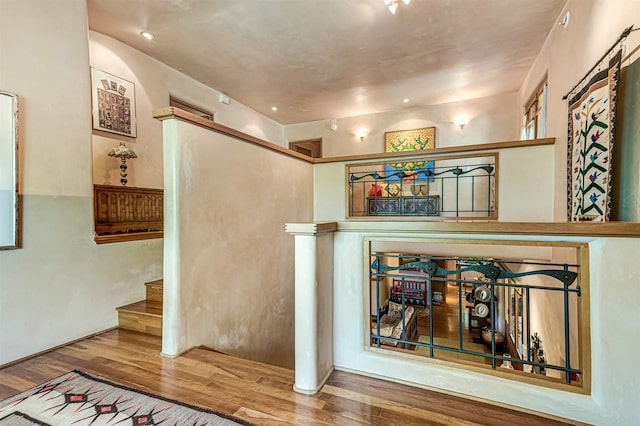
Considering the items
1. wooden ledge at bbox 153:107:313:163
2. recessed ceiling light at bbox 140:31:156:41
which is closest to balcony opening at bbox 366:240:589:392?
wooden ledge at bbox 153:107:313:163

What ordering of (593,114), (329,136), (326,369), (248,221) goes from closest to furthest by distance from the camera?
(326,369)
(593,114)
(248,221)
(329,136)

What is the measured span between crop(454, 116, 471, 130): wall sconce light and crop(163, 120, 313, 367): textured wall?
366 centimetres

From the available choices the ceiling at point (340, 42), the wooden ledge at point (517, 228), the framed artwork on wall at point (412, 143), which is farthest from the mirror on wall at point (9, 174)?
the framed artwork on wall at point (412, 143)

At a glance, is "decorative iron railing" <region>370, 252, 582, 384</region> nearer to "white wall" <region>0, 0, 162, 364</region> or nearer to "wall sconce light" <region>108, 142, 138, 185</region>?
"white wall" <region>0, 0, 162, 364</region>

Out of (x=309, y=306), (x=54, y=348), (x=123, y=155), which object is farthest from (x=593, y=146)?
→ (x=123, y=155)

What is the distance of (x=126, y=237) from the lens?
266 centimetres

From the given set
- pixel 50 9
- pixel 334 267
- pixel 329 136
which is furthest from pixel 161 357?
pixel 329 136

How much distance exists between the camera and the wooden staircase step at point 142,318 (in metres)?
2.33

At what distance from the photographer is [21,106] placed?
197 centimetres

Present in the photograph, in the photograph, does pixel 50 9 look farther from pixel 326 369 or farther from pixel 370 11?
pixel 326 369

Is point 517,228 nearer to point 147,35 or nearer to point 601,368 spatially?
point 601,368

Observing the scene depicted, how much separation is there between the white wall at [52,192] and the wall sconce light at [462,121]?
557 centimetres

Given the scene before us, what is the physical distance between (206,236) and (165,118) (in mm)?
913

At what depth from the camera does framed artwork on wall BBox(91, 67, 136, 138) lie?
3.16 m
